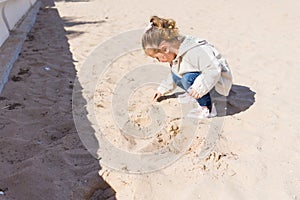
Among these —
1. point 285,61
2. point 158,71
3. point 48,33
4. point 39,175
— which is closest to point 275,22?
point 285,61

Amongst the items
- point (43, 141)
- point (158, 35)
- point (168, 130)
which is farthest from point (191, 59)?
point (43, 141)

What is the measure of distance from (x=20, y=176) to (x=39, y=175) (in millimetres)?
120

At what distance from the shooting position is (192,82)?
120 inches

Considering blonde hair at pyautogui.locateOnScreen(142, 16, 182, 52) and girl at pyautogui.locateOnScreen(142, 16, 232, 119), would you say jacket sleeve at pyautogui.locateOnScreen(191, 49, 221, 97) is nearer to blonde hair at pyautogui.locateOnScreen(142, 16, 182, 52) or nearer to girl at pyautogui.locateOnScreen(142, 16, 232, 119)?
girl at pyautogui.locateOnScreen(142, 16, 232, 119)

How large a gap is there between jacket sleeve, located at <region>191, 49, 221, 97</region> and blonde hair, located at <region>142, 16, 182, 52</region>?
277 mm

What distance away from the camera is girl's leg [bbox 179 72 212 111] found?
3.04 metres

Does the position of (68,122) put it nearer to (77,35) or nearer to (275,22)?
(77,35)

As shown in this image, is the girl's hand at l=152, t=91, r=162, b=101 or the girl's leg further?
the girl's hand at l=152, t=91, r=162, b=101

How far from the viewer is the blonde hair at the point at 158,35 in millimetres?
2953

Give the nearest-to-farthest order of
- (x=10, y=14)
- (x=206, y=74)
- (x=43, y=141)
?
(x=43, y=141)
(x=206, y=74)
(x=10, y=14)

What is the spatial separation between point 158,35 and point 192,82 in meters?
0.50

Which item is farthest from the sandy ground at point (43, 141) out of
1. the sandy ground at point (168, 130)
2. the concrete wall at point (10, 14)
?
the concrete wall at point (10, 14)

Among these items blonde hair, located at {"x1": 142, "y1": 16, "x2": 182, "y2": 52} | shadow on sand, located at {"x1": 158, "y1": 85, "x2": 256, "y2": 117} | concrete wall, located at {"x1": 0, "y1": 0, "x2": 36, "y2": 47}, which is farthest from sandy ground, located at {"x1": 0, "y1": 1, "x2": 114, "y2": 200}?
shadow on sand, located at {"x1": 158, "y1": 85, "x2": 256, "y2": 117}

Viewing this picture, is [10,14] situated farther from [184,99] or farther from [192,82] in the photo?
[192,82]
